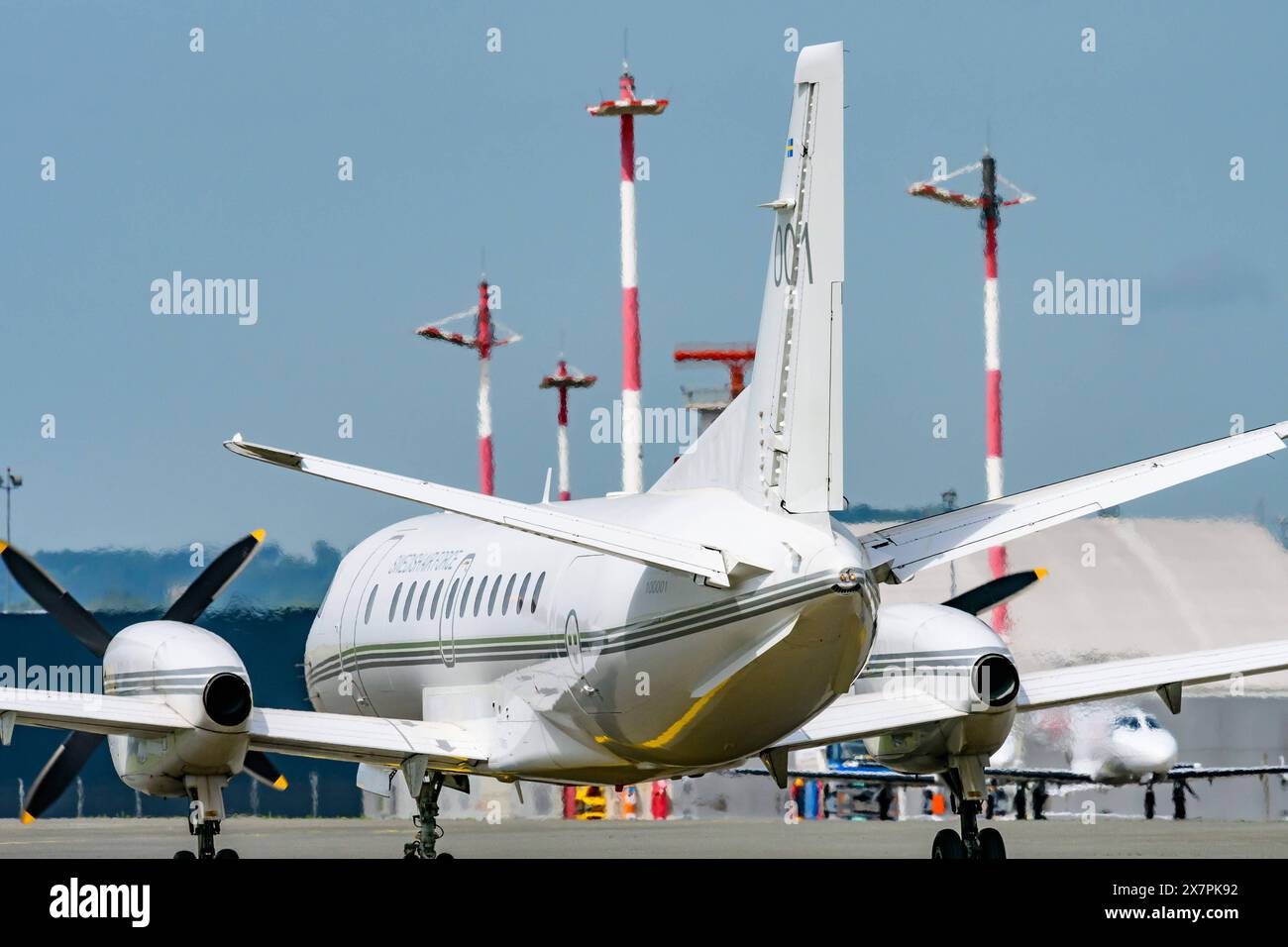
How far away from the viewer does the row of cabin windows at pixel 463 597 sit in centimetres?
2017

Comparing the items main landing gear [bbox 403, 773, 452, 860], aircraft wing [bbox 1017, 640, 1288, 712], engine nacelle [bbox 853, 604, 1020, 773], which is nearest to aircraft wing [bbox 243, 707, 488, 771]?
main landing gear [bbox 403, 773, 452, 860]

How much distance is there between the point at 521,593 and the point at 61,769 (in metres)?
6.97

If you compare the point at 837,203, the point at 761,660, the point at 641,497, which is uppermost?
the point at 837,203

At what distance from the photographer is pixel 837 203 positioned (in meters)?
16.6

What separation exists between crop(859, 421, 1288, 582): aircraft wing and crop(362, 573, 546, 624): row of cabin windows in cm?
448

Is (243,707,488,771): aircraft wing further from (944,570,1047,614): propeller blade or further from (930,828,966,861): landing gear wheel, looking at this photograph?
(944,570,1047,614): propeller blade

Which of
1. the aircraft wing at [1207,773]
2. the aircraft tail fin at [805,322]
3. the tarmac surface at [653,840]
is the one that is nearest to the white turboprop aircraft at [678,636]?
the aircraft tail fin at [805,322]

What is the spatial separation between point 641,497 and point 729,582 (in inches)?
141

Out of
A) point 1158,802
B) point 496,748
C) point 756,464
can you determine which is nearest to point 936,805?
point 1158,802

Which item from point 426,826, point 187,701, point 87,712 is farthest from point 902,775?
point 87,712

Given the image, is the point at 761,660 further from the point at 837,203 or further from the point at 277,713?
the point at 277,713

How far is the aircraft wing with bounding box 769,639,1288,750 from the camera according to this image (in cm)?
1969

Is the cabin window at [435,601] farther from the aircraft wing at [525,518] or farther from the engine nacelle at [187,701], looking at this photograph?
the aircraft wing at [525,518]
